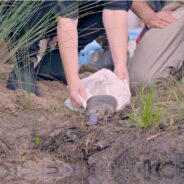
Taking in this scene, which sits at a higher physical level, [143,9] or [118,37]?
[143,9]

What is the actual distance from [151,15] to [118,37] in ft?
1.56

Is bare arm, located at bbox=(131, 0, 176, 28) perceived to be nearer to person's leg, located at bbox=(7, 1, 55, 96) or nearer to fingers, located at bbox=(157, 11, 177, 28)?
fingers, located at bbox=(157, 11, 177, 28)

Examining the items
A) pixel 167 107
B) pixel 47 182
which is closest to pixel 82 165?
pixel 47 182

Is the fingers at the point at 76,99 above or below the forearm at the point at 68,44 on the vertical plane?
below

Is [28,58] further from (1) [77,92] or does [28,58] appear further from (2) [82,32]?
(2) [82,32]

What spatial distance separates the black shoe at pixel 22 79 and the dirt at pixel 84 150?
19 centimetres

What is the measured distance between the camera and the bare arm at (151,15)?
495 cm

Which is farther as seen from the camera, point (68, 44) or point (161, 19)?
point (161, 19)

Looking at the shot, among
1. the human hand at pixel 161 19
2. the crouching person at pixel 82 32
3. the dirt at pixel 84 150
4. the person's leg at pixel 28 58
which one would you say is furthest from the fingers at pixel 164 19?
the dirt at pixel 84 150

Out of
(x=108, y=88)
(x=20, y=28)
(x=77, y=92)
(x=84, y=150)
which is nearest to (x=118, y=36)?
(x=108, y=88)

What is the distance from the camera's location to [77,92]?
4379 millimetres

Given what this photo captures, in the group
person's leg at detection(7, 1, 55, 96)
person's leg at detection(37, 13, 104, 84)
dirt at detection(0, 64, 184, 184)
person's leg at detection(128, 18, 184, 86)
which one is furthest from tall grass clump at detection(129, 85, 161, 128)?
person's leg at detection(37, 13, 104, 84)

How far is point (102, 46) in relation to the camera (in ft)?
17.8

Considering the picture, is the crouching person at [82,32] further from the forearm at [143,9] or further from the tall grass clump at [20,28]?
the forearm at [143,9]
